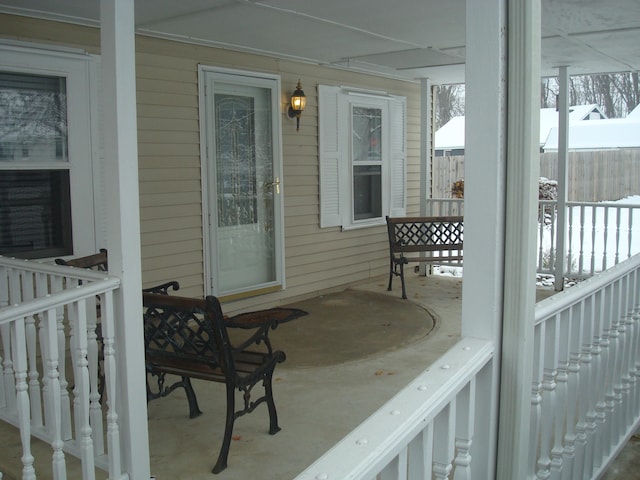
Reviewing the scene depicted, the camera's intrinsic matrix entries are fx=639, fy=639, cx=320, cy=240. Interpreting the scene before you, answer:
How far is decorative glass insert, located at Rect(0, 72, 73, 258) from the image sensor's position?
468 cm

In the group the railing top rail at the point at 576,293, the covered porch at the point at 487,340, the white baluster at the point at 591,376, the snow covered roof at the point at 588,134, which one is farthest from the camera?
the snow covered roof at the point at 588,134

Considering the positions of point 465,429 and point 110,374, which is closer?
point 465,429

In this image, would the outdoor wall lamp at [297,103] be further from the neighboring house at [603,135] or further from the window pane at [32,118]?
the neighboring house at [603,135]

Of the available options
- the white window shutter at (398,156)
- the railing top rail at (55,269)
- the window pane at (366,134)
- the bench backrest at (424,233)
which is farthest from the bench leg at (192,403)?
the white window shutter at (398,156)

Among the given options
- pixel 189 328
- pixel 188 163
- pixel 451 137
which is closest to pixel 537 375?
pixel 189 328

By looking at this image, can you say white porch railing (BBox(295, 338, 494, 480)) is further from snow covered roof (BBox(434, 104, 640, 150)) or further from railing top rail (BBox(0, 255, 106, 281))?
snow covered roof (BBox(434, 104, 640, 150))

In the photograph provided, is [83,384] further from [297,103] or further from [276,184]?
[297,103]

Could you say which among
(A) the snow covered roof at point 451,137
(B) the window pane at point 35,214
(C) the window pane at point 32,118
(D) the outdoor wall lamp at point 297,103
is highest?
(A) the snow covered roof at point 451,137

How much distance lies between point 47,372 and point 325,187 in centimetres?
511

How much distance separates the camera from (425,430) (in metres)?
1.56

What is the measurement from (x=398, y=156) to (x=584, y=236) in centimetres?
541

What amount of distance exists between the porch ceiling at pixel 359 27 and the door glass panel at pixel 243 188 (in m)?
0.57

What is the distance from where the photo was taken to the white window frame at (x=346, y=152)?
24.8ft

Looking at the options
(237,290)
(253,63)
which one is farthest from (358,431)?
(253,63)
